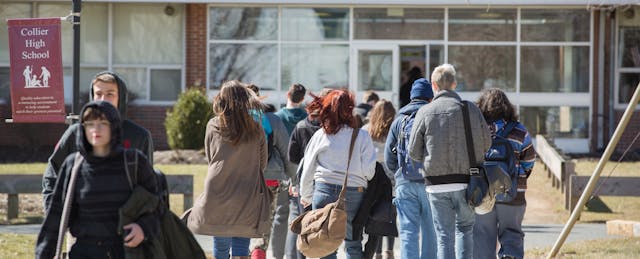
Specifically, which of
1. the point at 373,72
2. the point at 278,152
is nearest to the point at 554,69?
the point at 373,72

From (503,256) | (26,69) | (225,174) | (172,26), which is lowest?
(503,256)

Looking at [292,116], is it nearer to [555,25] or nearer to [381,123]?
[381,123]

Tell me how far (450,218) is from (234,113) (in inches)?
71.3

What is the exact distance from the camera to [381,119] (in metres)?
10.7

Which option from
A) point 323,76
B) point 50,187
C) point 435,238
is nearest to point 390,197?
point 435,238

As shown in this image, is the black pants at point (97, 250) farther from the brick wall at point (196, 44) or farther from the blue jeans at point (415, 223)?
the brick wall at point (196, 44)

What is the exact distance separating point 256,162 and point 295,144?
1498mm

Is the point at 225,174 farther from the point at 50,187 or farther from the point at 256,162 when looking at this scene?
the point at 50,187

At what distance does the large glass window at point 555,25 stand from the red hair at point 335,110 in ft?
50.4

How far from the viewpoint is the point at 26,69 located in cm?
970

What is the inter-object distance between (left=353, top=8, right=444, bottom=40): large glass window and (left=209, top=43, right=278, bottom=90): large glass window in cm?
194

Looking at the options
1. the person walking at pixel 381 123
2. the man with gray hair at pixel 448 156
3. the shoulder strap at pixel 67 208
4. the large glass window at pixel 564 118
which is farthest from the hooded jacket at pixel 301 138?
the large glass window at pixel 564 118

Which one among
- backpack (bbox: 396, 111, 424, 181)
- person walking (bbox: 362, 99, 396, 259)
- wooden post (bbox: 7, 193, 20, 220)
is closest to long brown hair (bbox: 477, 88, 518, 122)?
backpack (bbox: 396, 111, 424, 181)

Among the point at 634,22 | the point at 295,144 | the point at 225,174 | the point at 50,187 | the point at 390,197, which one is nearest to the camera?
the point at 50,187
